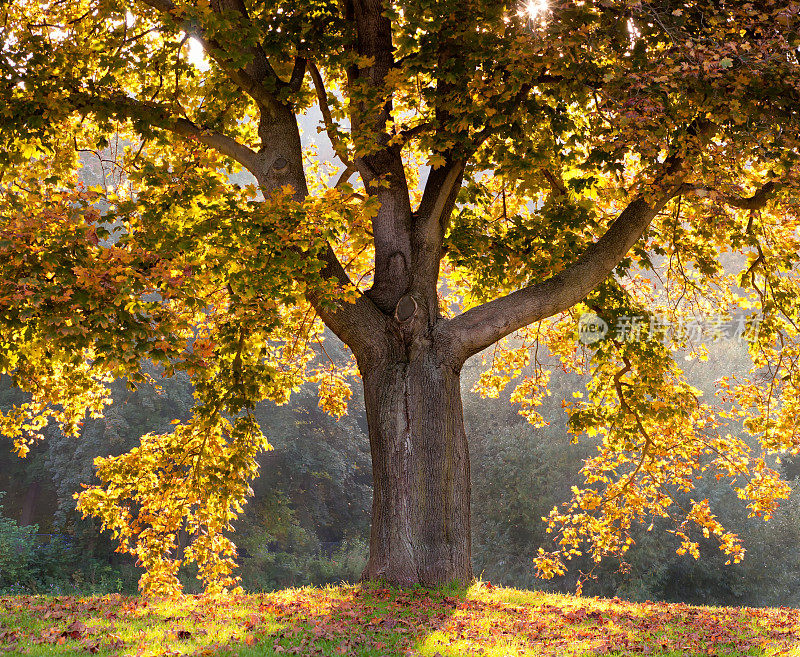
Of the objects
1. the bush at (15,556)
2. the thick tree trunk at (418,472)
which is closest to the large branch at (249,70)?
the thick tree trunk at (418,472)

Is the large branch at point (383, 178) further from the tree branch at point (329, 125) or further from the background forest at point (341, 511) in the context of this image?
the background forest at point (341, 511)

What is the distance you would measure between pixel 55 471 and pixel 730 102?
26341 millimetres

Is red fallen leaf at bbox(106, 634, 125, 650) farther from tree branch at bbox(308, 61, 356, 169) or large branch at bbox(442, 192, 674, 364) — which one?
tree branch at bbox(308, 61, 356, 169)

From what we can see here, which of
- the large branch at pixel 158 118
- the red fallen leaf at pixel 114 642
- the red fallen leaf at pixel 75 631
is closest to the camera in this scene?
the red fallen leaf at pixel 114 642

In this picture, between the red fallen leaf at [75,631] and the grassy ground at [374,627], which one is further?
the red fallen leaf at [75,631]

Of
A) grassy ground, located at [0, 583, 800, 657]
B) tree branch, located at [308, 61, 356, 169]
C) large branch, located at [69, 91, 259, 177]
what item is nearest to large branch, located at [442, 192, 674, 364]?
tree branch, located at [308, 61, 356, 169]

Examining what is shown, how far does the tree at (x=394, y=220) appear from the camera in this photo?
6496 mm

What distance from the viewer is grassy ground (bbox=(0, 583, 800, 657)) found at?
496 centimetres

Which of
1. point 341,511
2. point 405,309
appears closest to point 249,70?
point 405,309

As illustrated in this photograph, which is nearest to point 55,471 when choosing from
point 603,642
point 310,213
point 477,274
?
point 477,274

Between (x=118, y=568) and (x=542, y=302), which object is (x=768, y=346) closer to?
(x=542, y=302)

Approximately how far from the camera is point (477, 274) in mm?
10594

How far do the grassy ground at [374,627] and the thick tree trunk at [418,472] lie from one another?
15.6 inches

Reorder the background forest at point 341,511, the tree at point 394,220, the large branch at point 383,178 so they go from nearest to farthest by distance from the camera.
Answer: the tree at point 394,220 < the large branch at point 383,178 < the background forest at point 341,511
